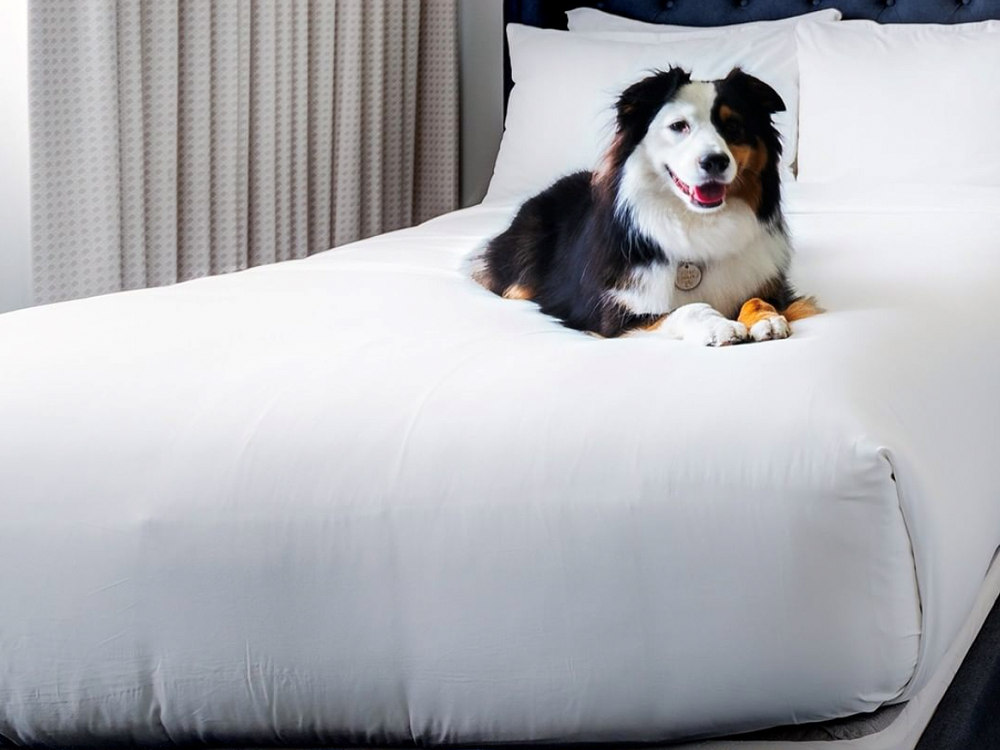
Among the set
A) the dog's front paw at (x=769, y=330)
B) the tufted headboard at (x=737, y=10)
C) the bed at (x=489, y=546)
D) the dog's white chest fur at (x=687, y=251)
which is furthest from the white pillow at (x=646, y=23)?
the bed at (x=489, y=546)

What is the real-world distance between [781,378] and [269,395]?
477 millimetres

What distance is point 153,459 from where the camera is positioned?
42.8 inches

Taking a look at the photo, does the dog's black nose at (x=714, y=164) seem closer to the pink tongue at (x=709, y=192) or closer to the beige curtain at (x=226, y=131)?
the pink tongue at (x=709, y=192)

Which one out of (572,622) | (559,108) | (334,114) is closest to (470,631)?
(572,622)

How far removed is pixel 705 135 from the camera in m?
1.35

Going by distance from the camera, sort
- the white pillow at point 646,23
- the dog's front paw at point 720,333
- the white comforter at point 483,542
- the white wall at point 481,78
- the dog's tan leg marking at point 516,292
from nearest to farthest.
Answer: the white comforter at point 483,542, the dog's front paw at point 720,333, the dog's tan leg marking at point 516,292, the white pillow at point 646,23, the white wall at point 481,78

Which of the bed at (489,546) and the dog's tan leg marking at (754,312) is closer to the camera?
the bed at (489,546)

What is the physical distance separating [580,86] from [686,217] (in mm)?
1430

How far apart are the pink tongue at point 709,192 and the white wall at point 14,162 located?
1.59m

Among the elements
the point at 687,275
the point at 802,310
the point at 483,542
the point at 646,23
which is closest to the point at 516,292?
the point at 687,275

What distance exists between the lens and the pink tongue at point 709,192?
1.37 m

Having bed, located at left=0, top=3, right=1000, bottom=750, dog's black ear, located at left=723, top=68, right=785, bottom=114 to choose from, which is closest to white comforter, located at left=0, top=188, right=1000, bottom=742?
bed, located at left=0, top=3, right=1000, bottom=750

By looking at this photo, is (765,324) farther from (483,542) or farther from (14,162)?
(14,162)

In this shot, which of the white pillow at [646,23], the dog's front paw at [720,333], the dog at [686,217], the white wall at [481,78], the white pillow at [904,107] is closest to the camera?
the dog's front paw at [720,333]
